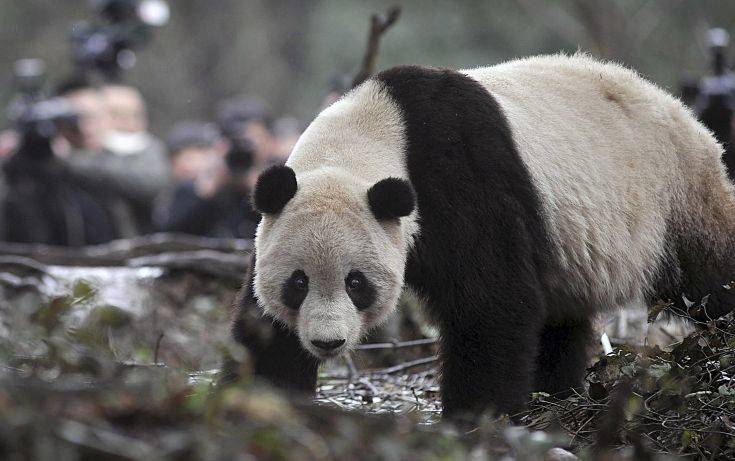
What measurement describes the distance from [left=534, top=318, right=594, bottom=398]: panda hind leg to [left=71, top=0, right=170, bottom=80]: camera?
5.69 metres

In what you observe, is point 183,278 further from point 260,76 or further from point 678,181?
point 260,76

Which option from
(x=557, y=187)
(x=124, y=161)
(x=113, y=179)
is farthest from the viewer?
(x=124, y=161)

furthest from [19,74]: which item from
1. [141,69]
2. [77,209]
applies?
[141,69]

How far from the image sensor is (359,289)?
4.48m

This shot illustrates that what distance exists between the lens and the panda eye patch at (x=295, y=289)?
443 cm

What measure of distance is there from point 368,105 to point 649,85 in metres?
1.73

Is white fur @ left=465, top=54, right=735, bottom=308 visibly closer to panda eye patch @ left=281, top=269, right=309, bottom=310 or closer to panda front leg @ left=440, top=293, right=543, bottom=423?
panda front leg @ left=440, top=293, right=543, bottom=423

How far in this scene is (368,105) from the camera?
4879 millimetres

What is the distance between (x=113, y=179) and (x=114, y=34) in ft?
5.05

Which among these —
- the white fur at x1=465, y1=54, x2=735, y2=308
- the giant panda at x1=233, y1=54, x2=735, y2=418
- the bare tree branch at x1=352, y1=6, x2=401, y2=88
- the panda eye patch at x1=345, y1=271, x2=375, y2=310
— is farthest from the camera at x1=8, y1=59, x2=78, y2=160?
the panda eye patch at x1=345, y1=271, x2=375, y2=310

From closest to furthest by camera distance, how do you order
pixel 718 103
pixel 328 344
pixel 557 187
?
pixel 328 344 < pixel 557 187 < pixel 718 103

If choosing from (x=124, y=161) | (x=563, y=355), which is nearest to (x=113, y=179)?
(x=124, y=161)

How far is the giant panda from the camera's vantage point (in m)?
4.45

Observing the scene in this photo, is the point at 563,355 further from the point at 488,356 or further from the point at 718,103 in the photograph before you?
the point at 718,103
